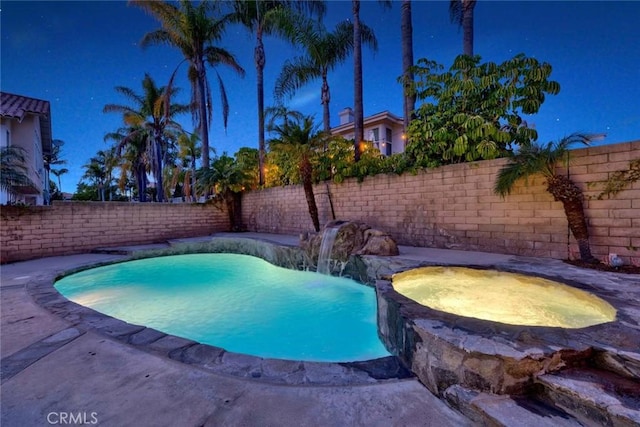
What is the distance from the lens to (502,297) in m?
3.34

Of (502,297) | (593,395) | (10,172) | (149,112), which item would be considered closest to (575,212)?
(502,297)

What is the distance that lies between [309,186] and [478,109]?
5.55 meters

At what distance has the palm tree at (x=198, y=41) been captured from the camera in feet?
39.6

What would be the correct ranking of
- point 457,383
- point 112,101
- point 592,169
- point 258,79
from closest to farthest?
1. point 457,383
2. point 592,169
3. point 258,79
4. point 112,101

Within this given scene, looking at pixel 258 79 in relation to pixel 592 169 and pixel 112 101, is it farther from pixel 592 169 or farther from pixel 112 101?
pixel 592 169

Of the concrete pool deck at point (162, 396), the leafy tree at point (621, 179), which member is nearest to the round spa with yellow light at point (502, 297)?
the concrete pool deck at point (162, 396)

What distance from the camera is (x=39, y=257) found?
7883mm

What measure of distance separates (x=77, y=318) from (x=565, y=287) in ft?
19.1

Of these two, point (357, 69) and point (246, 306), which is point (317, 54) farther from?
point (246, 306)

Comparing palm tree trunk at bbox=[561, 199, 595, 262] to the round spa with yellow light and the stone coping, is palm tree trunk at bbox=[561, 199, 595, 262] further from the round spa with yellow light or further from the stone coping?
the stone coping

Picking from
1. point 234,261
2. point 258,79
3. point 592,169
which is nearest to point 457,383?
point 592,169

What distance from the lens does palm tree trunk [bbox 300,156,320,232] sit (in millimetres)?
9266

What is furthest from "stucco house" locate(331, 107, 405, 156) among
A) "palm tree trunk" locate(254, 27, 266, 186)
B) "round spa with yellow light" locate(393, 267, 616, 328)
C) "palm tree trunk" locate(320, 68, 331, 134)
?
"round spa with yellow light" locate(393, 267, 616, 328)

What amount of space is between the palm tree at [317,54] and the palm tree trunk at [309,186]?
2.06m
